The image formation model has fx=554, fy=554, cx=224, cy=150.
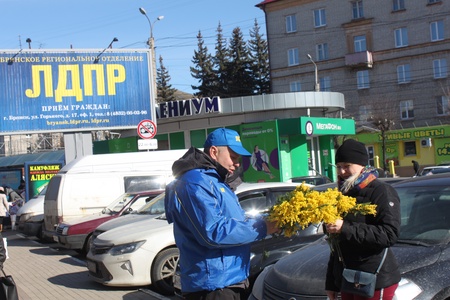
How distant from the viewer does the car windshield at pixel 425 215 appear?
4426 mm

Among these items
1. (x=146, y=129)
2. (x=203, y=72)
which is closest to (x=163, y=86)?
(x=203, y=72)

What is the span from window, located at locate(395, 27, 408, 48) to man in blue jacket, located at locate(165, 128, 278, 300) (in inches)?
2009

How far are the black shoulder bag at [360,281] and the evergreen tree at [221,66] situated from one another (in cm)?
6341

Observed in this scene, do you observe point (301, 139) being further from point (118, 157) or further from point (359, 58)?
point (359, 58)

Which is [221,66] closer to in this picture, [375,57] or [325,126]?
[375,57]

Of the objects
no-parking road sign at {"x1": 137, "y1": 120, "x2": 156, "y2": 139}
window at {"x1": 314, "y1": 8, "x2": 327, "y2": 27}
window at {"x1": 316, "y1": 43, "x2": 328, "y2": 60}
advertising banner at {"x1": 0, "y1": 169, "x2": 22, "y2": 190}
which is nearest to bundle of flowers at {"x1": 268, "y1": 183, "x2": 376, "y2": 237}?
no-parking road sign at {"x1": 137, "y1": 120, "x2": 156, "y2": 139}

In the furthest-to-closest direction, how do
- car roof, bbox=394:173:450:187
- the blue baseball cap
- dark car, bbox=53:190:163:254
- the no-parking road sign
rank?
the no-parking road sign, dark car, bbox=53:190:163:254, car roof, bbox=394:173:450:187, the blue baseball cap

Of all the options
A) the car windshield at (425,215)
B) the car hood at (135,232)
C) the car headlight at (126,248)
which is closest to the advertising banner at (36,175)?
the car hood at (135,232)

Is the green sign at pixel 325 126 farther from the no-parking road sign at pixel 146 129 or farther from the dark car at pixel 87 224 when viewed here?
the dark car at pixel 87 224

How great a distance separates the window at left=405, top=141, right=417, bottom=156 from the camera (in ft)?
147

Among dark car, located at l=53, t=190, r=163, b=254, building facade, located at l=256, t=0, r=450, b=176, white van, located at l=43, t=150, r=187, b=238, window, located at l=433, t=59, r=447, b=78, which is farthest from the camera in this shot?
window, located at l=433, t=59, r=447, b=78

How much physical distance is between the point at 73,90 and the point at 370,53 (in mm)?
37703

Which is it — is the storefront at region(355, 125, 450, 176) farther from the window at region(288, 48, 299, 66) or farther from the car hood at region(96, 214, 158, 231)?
the car hood at region(96, 214, 158, 231)

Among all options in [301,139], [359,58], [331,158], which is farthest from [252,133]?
[359,58]
